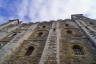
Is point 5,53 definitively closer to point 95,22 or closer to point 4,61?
point 4,61

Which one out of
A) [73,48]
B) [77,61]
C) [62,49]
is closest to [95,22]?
[73,48]

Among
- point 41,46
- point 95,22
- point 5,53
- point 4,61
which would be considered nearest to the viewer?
point 4,61

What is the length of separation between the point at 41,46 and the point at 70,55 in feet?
9.48

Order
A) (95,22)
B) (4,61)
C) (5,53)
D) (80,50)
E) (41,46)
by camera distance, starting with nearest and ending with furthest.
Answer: (4,61) < (5,53) < (80,50) < (41,46) < (95,22)

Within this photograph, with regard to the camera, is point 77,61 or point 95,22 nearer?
point 77,61

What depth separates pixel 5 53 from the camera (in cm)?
858

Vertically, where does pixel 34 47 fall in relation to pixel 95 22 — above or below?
below

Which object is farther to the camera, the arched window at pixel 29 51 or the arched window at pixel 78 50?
the arched window at pixel 29 51

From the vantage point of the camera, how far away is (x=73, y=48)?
31.7ft

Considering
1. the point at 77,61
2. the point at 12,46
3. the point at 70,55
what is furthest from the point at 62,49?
the point at 12,46

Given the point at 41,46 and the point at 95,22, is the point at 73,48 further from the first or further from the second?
the point at 95,22

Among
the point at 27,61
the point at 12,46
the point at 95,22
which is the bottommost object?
the point at 27,61

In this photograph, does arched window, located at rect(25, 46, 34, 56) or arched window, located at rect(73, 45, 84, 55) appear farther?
arched window, located at rect(25, 46, 34, 56)

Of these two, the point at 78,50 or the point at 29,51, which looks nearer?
the point at 78,50
